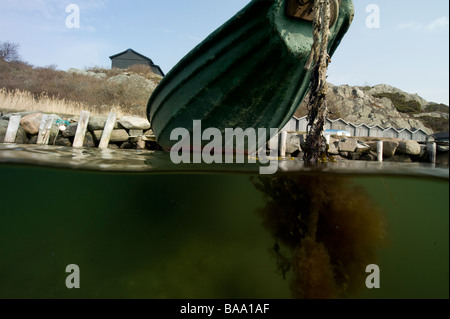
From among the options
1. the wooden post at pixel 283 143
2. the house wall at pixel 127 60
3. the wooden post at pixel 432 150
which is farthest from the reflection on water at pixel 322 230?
the house wall at pixel 127 60

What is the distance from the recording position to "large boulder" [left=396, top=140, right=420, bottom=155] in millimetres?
10422

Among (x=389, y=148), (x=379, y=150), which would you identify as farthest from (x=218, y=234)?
(x=389, y=148)

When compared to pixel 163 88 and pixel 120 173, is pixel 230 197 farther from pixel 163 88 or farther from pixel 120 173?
pixel 163 88

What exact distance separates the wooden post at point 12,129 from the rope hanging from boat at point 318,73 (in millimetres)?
9638

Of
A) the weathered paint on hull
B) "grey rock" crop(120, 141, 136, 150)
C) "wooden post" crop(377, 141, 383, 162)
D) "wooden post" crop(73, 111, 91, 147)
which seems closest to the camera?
the weathered paint on hull

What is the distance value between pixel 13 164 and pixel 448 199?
7089 millimetres

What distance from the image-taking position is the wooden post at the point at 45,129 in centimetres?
840

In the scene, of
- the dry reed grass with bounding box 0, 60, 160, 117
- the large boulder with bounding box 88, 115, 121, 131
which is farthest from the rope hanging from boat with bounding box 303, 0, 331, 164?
the dry reed grass with bounding box 0, 60, 160, 117

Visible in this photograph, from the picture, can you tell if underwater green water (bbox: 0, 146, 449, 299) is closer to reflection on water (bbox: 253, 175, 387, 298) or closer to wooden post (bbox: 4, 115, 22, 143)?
reflection on water (bbox: 253, 175, 387, 298)

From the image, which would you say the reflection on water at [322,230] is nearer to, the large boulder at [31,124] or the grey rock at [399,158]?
the grey rock at [399,158]

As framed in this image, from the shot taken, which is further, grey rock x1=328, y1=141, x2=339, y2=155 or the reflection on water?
grey rock x1=328, y1=141, x2=339, y2=155

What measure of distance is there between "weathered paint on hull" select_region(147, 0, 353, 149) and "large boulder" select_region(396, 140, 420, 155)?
852 cm

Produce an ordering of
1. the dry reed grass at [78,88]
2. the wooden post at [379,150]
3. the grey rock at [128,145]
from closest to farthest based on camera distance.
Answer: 1. the grey rock at [128,145]
2. the wooden post at [379,150]
3. the dry reed grass at [78,88]

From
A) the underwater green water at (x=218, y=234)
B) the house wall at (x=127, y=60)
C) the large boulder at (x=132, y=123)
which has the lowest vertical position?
the underwater green water at (x=218, y=234)
